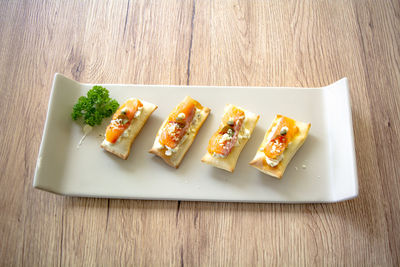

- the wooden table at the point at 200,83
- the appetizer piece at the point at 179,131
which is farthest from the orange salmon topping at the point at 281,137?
the appetizer piece at the point at 179,131

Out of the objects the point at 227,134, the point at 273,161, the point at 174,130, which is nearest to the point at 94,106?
the point at 174,130

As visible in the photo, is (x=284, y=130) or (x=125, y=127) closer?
(x=284, y=130)

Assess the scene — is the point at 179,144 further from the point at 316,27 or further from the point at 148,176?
the point at 316,27

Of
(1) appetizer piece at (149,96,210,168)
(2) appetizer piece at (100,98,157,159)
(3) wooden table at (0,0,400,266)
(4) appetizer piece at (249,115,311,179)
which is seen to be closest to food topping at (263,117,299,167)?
(4) appetizer piece at (249,115,311,179)

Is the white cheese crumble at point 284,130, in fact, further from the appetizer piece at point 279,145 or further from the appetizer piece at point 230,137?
the appetizer piece at point 230,137

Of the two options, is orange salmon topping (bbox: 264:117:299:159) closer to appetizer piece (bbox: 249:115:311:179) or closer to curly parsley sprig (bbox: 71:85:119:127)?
appetizer piece (bbox: 249:115:311:179)

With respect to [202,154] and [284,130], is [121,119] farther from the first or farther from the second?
[284,130]

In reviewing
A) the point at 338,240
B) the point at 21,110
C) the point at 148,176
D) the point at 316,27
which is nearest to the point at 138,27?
the point at 21,110
